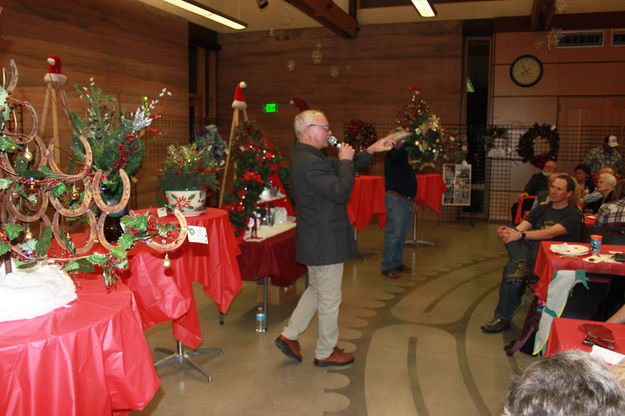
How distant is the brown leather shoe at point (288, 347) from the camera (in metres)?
3.49

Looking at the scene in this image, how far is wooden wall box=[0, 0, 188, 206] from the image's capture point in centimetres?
668

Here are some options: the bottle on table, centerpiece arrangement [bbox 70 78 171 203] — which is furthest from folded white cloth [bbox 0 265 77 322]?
the bottle on table

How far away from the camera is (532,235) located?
4055 mm

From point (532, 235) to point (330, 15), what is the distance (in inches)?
230

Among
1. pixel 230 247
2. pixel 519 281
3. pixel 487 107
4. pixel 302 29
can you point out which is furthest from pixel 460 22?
pixel 230 247

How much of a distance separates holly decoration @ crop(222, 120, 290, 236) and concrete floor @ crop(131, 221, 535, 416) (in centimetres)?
94

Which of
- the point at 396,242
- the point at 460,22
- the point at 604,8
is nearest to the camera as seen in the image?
the point at 396,242

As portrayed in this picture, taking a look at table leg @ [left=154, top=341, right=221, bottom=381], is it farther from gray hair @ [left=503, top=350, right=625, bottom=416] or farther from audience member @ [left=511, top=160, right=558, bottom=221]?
audience member @ [left=511, top=160, right=558, bottom=221]

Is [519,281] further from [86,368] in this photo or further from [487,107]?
[487,107]

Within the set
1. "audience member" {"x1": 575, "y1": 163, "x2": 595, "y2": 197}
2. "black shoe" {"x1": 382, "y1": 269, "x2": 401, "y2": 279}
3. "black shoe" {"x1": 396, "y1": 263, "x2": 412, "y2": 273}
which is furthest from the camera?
"audience member" {"x1": 575, "y1": 163, "x2": 595, "y2": 197}

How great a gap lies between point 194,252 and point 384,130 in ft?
24.7

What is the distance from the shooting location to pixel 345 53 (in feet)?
34.9

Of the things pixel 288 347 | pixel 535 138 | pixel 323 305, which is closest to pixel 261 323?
pixel 288 347

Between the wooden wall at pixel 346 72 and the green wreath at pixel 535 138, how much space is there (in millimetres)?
1381
